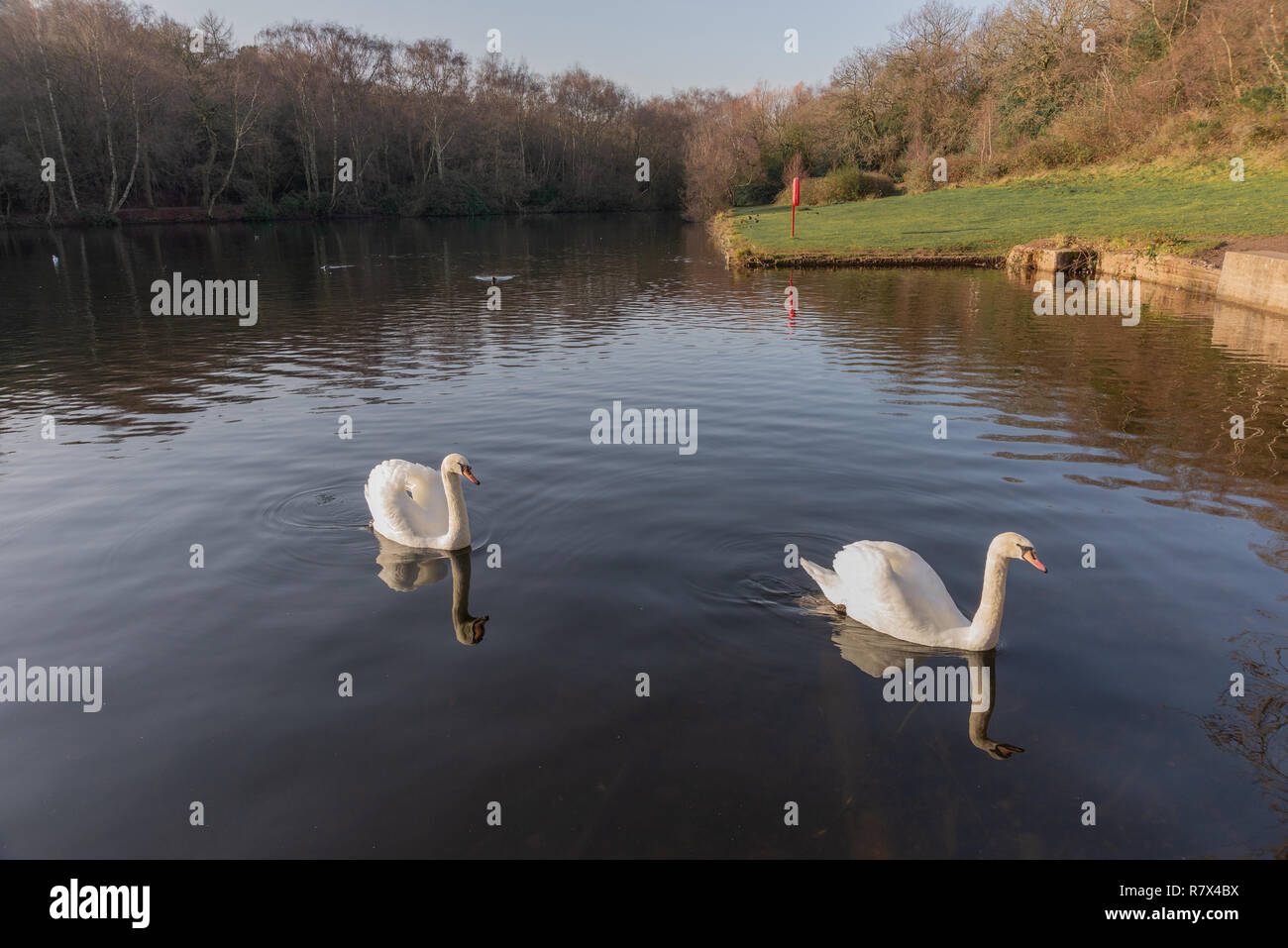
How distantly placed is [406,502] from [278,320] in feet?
62.0

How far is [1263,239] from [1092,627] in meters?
24.0

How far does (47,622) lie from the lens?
24.7 ft

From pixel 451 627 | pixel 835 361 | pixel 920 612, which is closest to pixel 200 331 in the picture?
pixel 835 361

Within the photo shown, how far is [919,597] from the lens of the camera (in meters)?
6.68

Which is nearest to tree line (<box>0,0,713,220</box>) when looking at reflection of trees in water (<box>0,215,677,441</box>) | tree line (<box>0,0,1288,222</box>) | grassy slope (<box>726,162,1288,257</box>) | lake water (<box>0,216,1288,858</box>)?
tree line (<box>0,0,1288,222</box>)

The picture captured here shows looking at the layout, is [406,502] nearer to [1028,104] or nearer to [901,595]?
[901,595]

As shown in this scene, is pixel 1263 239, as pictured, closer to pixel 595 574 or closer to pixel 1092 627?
pixel 1092 627

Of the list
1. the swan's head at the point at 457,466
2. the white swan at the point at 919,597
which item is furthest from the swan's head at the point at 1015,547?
the swan's head at the point at 457,466

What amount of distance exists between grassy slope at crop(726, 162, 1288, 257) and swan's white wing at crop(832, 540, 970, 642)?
80.5ft

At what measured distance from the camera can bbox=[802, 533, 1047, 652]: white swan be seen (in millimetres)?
6473

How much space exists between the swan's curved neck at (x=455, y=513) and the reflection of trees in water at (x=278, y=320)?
7408 mm

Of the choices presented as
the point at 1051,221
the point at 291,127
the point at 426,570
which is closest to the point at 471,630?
the point at 426,570

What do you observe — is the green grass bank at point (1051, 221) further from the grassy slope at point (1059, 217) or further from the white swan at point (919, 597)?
the white swan at point (919, 597)

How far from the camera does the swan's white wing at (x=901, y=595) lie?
21.9ft
